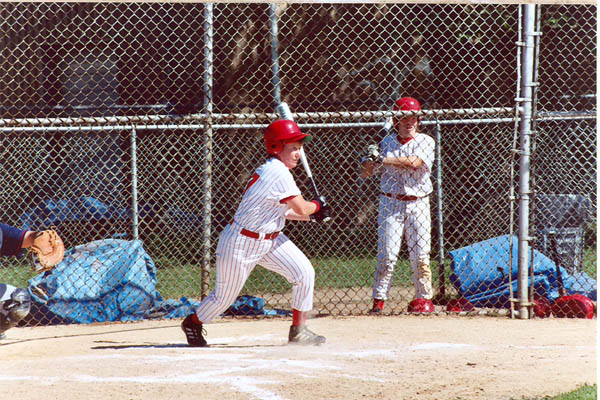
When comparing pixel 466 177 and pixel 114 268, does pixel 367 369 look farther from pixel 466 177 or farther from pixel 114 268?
pixel 466 177

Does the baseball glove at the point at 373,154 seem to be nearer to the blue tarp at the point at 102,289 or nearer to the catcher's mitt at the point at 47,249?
the blue tarp at the point at 102,289

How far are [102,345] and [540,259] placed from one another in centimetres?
390

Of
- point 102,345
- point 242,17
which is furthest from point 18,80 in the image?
point 102,345

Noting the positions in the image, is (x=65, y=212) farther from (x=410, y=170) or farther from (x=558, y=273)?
(x=558, y=273)

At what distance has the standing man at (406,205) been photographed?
671 centimetres

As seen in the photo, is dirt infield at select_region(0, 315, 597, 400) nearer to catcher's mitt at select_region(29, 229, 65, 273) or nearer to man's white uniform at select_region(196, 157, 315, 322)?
man's white uniform at select_region(196, 157, 315, 322)

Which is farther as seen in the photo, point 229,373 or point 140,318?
point 140,318

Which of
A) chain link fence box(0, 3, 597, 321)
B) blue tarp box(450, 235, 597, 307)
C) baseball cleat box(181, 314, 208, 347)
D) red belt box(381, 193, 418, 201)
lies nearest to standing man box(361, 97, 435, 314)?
red belt box(381, 193, 418, 201)

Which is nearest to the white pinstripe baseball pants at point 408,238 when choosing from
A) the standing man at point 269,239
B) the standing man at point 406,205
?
the standing man at point 406,205

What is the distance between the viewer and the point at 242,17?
1056 cm

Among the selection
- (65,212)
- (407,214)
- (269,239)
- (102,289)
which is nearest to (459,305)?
(407,214)

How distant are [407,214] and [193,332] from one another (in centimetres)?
222

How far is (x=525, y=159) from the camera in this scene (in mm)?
6609

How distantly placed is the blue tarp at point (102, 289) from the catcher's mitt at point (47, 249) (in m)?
1.45
